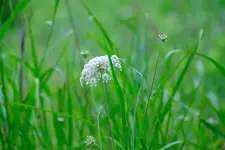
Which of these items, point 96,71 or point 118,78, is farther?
point 118,78

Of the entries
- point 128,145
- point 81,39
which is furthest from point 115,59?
point 81,39

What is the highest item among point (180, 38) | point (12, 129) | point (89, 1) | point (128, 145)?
point (89, 1)

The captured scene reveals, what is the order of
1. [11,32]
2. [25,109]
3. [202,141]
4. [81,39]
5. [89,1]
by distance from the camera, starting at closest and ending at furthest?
[25,109]
[202,141]
[81,39]
[11,32]
[89,1]

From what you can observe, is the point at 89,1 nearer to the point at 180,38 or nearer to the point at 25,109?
the point at 180,38

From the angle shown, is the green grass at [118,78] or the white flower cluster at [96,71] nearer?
the white flower cluster at [96,71]

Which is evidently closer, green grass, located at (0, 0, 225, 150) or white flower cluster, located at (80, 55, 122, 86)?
white flower cluster, located at (80, 55, 122, 86)

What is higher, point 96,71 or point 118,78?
point 118,78

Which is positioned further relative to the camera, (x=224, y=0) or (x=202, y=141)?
(x=224, y=0)

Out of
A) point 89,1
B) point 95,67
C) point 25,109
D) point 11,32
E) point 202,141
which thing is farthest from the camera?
point 89,1
